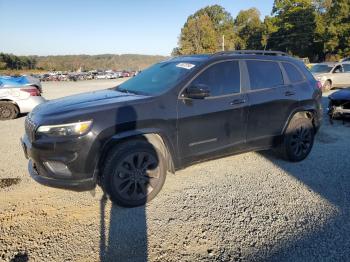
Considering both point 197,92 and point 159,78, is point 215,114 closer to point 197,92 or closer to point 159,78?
point 197,92

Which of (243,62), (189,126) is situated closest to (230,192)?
(189,126)

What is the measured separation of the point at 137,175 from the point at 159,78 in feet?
5.00

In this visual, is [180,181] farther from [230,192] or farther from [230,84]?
[230,84]

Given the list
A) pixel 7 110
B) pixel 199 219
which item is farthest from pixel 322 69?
pixel 199 219

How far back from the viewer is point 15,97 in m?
9.36

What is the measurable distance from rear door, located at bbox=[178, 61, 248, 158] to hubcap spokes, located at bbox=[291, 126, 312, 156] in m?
1.22

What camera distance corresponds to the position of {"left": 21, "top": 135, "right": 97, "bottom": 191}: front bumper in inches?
127

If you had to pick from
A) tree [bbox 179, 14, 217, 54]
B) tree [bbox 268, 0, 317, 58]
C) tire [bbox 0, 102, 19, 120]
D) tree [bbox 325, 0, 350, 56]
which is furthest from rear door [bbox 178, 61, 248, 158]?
tree [bbox 179, 14, 217, 54]

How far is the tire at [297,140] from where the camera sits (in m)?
4.92

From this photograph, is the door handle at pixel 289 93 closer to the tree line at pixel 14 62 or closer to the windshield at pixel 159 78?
the windshield at pixel 159 78

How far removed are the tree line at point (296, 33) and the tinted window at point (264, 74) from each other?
49.5m

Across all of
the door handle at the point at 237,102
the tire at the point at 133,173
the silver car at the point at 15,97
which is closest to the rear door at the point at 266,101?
the door handle at the point at 237,102

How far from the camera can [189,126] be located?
12.5 ft

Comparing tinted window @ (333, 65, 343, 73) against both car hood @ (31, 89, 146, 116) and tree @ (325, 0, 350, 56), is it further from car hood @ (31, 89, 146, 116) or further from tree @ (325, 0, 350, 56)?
tree @ (325, 0, 350, 56)
